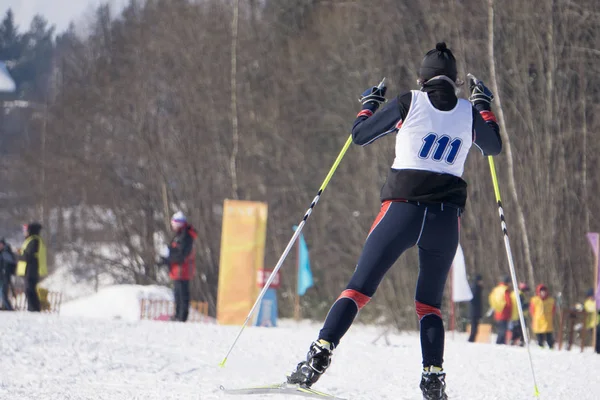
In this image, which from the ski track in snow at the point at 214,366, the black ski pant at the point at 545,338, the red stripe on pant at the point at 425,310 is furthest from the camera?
the black ski pant at the point at 545,338

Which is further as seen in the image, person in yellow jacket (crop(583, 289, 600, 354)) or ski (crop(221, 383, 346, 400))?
person in yellow jacket (crop(583, 289, 600, 354))

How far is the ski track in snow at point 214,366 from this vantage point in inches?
201

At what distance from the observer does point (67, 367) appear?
5.75m

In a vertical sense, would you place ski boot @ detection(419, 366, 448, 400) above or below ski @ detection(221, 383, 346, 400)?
above

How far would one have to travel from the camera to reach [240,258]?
14906mm

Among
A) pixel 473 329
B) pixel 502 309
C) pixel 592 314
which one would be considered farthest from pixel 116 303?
pixel 592 314

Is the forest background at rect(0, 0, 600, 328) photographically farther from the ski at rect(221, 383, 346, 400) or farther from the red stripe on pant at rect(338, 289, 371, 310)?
the ski at rect(221, 383, 346, 400)

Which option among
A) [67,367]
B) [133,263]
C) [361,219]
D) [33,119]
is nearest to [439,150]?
[67,367]

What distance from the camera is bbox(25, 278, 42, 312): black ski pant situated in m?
14.2

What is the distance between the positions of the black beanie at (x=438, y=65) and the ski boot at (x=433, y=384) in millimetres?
1392

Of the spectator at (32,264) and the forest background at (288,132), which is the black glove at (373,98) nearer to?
the spectator at (32,264)

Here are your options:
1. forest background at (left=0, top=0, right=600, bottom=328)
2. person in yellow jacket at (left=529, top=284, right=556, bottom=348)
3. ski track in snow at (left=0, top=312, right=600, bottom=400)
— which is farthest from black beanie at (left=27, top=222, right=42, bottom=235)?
forest background at (left=0, top=0, right=600, bottom=328)

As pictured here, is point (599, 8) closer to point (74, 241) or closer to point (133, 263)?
point (133, 263)

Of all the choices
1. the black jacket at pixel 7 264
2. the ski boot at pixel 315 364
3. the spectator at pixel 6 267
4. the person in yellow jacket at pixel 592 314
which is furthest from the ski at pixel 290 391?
the black jacket at pixel 7 264
